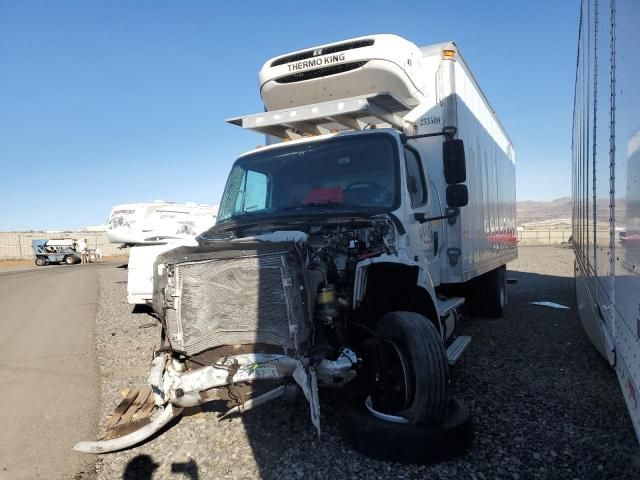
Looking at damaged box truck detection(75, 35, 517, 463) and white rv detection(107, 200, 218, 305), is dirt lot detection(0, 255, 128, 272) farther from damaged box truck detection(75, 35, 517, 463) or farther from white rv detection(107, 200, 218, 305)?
damaged box truck detection(75, 35, 517, 463)

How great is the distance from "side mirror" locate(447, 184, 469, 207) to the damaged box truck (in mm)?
14

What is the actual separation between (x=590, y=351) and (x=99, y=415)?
18.4 ft

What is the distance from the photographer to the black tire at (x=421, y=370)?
336 cm

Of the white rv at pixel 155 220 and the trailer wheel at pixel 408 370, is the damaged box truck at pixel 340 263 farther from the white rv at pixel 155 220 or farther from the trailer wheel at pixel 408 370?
the white rv at pixel 155 220

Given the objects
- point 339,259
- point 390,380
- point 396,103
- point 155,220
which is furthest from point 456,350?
point 155,220

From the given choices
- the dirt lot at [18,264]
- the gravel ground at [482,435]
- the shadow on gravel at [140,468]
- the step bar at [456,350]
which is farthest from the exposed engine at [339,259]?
the dirt lot at [18,264]

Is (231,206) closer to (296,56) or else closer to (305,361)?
(296,56)

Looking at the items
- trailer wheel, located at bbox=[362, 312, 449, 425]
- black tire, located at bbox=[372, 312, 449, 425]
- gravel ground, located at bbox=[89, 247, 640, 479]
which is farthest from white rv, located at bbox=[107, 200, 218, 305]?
black tire, located at bbox=[372, 312, 449, 425]

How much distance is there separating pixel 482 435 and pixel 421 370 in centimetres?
94

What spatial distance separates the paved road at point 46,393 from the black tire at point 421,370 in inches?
95.4

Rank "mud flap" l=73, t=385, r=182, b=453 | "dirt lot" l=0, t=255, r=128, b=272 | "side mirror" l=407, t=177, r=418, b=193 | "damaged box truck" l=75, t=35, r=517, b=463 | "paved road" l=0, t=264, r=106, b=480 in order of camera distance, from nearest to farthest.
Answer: "damaged box truck" l=75, t=35, r=517, b=463
"mud flap" l=73, t=385, r=182, b=453
"paved road" l=0, t=264, r=106, b=480
"side mirror" l=407, t=177, r=418, b=193
"dirt lot" l=0, t=255, r=128, b=272

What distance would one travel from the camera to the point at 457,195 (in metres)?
4.81

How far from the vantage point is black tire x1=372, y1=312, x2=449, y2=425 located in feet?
11.0

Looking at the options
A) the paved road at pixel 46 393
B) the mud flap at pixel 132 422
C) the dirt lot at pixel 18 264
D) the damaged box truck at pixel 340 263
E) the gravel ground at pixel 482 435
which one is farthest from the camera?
the dirt lot at pixel 18 264
